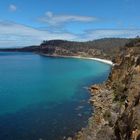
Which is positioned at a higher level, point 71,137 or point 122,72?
point 122,72

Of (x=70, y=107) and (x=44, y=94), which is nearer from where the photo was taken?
(x=70, y=107)

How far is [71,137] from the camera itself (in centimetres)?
4394

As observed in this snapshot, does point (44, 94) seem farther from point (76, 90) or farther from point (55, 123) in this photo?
point (55, 123)

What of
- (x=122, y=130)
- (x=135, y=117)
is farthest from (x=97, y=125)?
(x=135, y=117)

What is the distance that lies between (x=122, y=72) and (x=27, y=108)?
2350 centimetres

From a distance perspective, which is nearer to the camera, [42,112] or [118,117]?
[118,117]

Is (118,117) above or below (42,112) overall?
above

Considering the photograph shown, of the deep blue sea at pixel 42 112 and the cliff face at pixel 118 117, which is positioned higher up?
the cliff face at pixel 118 117

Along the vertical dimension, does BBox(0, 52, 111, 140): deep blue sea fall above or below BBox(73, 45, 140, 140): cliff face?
below

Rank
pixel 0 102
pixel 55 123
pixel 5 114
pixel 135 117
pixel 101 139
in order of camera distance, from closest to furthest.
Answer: pixel 135 117 < pixel 101 139 < pixel 55 123 < pixel 5 114 < pixel 0 102

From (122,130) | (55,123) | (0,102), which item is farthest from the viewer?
(0,102)

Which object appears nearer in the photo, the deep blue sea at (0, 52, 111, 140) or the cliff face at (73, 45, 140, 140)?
the cliff face at (73, 45, 140, 140)

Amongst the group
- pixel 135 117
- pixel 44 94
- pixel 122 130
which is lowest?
pixel 44 94

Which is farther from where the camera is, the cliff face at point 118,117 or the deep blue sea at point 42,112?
the deep blue sea at point 42,112
